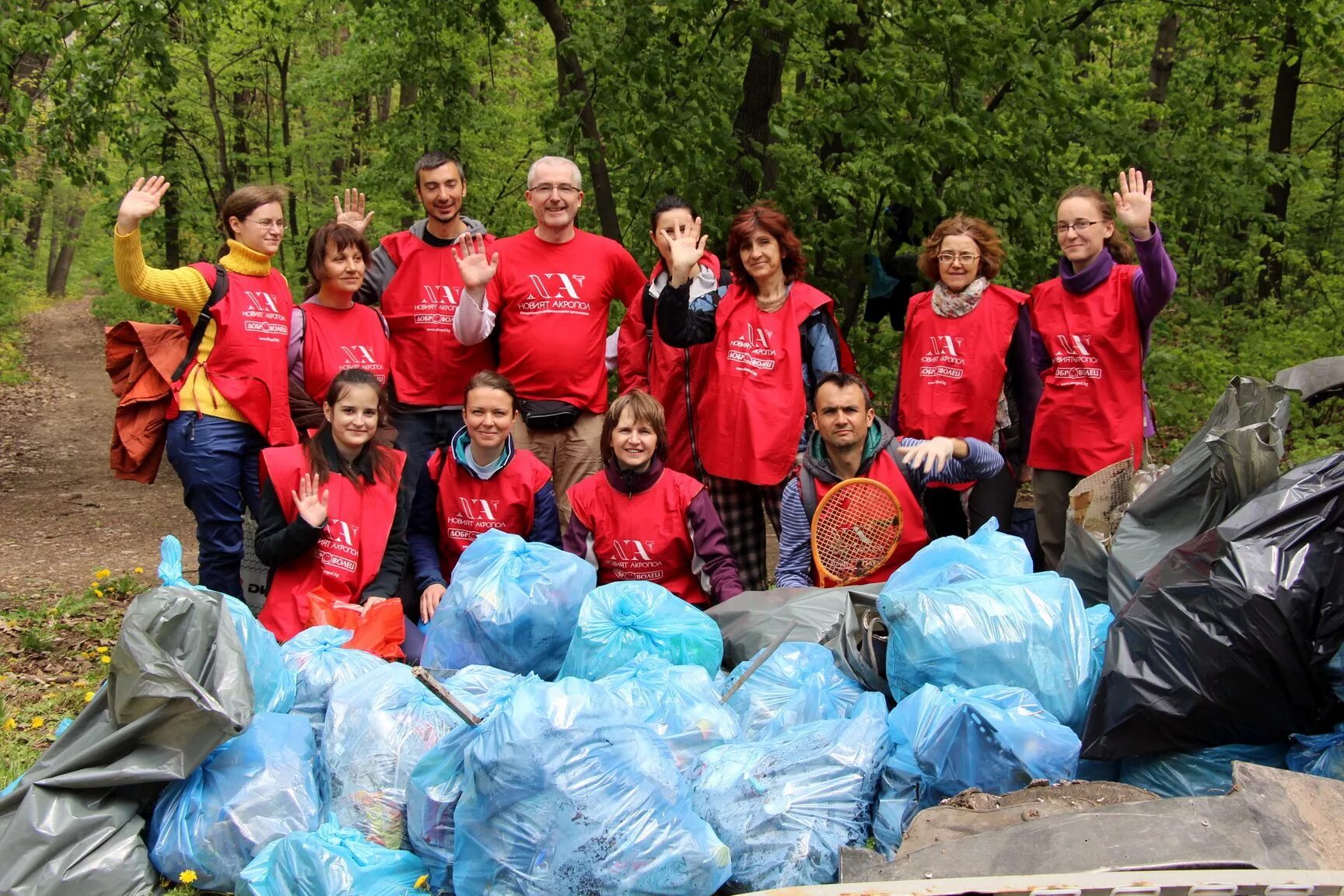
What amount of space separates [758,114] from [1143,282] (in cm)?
316

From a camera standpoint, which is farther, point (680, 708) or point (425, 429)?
point (425, 429)

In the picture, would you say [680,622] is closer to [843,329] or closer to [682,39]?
[843,329]

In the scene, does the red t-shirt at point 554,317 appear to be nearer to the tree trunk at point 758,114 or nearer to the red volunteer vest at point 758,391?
the red volunteer vest at point 758,391

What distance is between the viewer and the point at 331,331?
4.71m

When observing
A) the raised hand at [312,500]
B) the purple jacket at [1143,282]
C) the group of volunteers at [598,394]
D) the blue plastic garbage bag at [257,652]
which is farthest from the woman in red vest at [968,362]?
the blue plastic garbage bag at [257,652]

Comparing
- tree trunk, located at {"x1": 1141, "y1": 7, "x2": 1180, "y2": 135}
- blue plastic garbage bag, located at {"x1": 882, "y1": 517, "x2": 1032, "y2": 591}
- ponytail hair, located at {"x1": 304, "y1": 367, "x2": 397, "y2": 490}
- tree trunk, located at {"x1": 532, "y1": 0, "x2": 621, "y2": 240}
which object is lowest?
blue plastic garbage bag, located at {"x1": 882, "y1": 517, "x2": 1032, "y2": 591}

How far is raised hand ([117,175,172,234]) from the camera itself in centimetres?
436

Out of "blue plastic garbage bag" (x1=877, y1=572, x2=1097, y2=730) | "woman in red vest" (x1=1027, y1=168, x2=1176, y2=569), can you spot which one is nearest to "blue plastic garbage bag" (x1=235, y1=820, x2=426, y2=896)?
"blue plastic garbage bag" (x1=877, y1=572, x2=1097, y2=730)

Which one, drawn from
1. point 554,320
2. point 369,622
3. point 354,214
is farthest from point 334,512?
point 354,214

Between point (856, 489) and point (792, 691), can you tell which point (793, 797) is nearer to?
point (792, 691)

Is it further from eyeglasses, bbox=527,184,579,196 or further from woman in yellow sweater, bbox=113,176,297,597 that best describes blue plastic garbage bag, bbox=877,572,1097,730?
woman in yellow sweater, bbox=113,176,297,597

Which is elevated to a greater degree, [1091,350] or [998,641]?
[1091,350]

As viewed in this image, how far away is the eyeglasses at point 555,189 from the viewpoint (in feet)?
15.8

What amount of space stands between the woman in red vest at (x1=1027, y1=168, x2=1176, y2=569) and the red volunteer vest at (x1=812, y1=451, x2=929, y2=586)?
2.32ft
